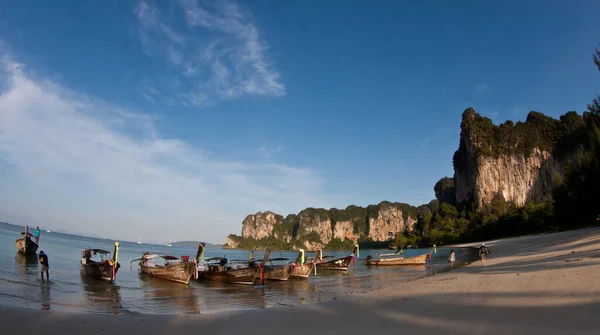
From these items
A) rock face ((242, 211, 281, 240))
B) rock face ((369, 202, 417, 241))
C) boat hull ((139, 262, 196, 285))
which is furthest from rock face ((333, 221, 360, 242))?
boat hull ((139, 262, 196, 285))

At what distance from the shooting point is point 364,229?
187750 millimetres

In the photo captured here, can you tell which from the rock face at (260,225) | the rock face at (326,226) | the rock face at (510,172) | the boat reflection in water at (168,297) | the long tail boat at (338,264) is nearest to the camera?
the boat reflection in water at (168,297)

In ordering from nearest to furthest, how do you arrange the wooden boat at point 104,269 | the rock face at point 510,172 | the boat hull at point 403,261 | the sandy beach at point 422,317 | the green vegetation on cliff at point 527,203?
the sandy beach at point 422,317
the wooden boat at point 104,269
the boat hull at point 403,261
the green vegetation on cliff at point 527,203
the rock face at point 510,172

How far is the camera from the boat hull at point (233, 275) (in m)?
22.0

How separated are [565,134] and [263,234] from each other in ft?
457

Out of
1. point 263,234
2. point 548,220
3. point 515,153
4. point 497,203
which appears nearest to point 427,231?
point 497,203

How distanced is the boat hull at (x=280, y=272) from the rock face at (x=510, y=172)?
3723 inches

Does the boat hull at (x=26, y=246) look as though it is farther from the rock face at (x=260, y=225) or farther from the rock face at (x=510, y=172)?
the rock face at (x=260, y=225)

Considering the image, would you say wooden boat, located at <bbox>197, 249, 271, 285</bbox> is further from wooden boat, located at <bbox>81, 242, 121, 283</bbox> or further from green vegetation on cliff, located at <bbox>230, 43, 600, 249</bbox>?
green vegetation on cliff, located at <bbox>230, 43, 600, 249</bbox>

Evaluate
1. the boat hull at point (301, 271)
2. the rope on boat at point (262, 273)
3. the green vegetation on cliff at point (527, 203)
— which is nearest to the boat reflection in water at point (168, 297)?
the rope on boat at point (262, 273)

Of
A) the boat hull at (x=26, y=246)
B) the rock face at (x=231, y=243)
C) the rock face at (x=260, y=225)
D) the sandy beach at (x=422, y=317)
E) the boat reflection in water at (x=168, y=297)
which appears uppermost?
the sandy beach at (x=422, y=317)

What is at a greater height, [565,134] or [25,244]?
[565,134]

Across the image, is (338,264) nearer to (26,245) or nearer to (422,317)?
(422,317)

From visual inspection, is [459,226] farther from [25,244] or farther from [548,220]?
Result: [25,244]
